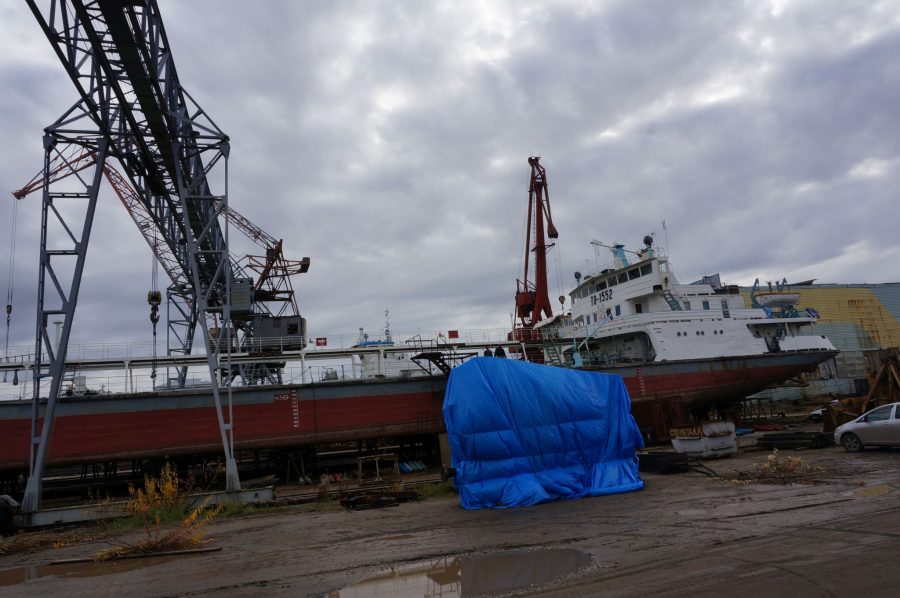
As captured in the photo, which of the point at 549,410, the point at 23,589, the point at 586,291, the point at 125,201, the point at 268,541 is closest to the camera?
the point at 23,589

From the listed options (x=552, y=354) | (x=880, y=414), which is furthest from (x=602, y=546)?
(x=552, y=354)

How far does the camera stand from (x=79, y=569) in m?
7.91

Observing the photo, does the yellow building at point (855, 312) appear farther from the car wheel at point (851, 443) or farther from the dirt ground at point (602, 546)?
the dirt ground at point (602, 546)

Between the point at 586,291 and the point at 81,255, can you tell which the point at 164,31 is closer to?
the point at 81,255

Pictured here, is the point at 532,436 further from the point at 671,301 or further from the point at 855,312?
the point at 855,312

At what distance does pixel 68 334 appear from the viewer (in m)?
14.5

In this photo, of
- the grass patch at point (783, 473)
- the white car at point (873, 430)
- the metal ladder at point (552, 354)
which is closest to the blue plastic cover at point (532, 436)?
the grass patch at point (783, 473)

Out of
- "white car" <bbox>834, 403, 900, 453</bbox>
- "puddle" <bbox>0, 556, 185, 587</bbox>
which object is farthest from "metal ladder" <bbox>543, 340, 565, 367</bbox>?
"puddle" <bbox>0, 556, 185, 587</bbox>

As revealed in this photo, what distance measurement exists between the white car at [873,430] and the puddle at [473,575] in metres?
12.3

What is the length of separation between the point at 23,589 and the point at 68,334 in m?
9.32

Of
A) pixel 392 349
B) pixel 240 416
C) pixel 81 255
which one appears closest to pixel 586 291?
pixel 392 349

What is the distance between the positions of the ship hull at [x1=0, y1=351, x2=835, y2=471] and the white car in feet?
24.5

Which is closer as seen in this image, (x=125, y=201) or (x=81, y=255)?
(x=81, y=255)

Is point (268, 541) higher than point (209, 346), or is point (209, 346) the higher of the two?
point (209, 346)
